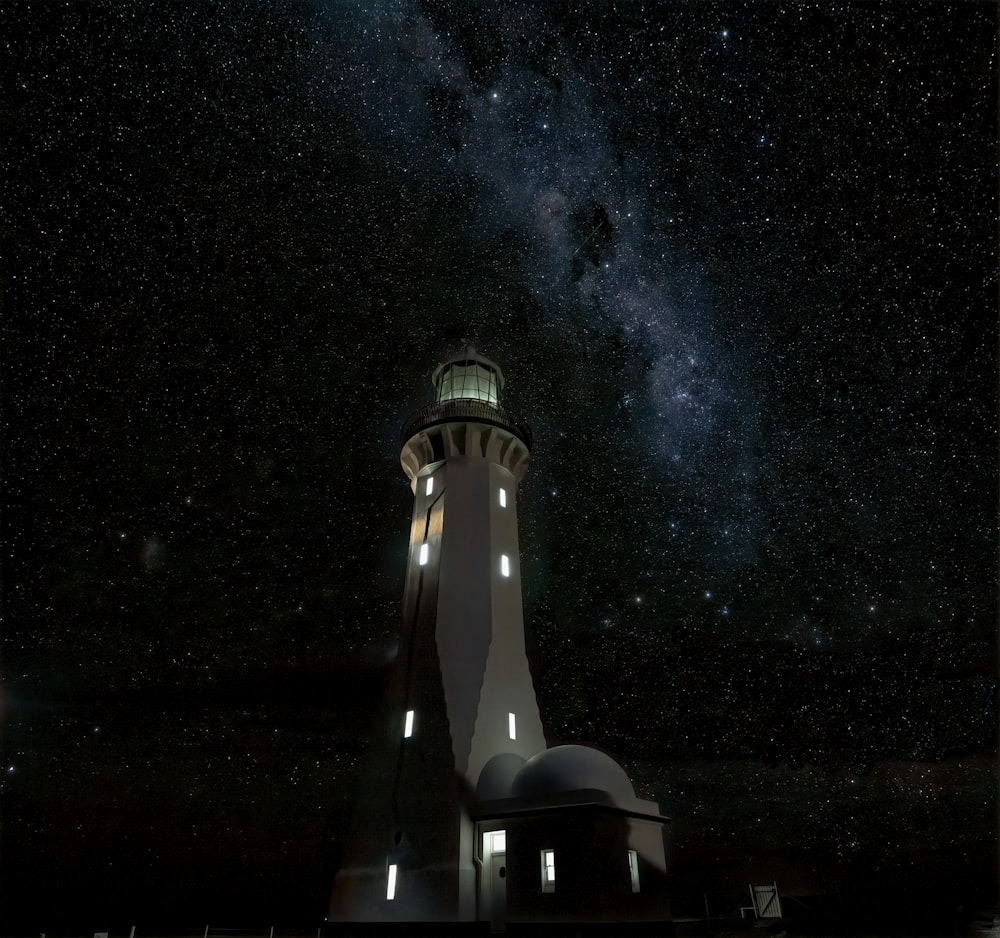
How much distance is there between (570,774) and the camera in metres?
18.4

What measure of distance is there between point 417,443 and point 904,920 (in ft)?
89.3

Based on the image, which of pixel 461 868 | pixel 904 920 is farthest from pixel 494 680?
pixel 904 920

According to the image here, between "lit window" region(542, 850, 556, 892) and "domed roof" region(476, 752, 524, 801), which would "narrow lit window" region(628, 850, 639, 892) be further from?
"domed roof" region(476, 752, 524, 801)

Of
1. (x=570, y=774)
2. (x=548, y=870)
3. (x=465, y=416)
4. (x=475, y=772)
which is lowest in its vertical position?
(x=548, y=870)

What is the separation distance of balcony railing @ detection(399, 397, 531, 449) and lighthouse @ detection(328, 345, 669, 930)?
0.09 meters

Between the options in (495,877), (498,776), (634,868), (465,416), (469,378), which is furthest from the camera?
(469,378)

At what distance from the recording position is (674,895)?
41.5m

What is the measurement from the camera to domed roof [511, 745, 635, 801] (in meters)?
18.2

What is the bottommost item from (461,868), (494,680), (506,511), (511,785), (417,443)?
(461,868)

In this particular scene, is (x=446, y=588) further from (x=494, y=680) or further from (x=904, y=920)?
(x=904, y=920)

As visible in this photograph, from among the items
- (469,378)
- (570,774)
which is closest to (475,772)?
(570,774)

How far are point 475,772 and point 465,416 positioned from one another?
43.8 ft

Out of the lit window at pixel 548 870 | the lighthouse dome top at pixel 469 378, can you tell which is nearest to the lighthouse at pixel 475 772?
the lit window at pixel 548 870

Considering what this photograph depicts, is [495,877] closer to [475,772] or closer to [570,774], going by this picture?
[475,772]
